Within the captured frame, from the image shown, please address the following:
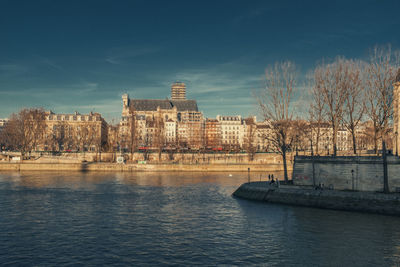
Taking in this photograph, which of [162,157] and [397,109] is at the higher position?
[397,109]

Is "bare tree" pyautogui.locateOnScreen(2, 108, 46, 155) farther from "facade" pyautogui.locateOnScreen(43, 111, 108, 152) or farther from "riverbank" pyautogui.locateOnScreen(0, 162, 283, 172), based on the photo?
"riverbank" pyautogui.locateOnScreen(0, 162, 283, 172)

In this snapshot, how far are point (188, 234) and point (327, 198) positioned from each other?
17.8 m

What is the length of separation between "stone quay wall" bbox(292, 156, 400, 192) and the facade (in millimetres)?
94713

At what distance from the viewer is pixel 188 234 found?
3064 centimetres

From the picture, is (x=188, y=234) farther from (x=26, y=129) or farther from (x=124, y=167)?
(x=26, y=129)

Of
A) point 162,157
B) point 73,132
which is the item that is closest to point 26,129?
point 73,132

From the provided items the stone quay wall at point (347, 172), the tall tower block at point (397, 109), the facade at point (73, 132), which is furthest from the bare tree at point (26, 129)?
the tall tower block at point (397, 109)

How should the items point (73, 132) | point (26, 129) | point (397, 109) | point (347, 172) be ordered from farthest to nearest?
point (73, 132)
point (26, 129)
point (397, 109)
point (347, 172)

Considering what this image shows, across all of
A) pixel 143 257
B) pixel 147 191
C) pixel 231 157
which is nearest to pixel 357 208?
pixel 143 257

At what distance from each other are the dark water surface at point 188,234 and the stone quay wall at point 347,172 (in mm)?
4654

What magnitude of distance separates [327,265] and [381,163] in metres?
20.7

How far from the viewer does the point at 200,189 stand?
6128 centimetres

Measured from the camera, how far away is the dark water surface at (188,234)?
950 inches

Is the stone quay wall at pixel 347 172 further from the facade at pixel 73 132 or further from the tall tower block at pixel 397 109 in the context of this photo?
the facade at pixel 73 132
